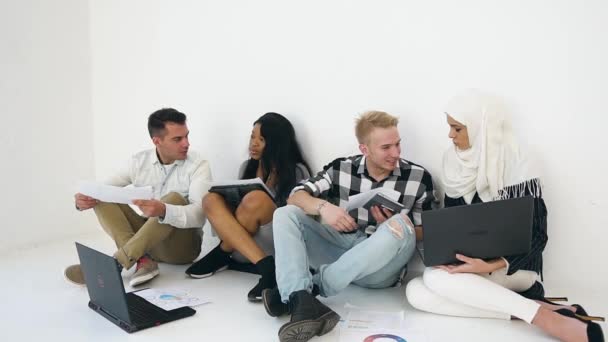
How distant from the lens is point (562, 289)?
2.74 metres

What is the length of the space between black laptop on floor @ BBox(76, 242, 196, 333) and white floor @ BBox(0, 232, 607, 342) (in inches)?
1.4

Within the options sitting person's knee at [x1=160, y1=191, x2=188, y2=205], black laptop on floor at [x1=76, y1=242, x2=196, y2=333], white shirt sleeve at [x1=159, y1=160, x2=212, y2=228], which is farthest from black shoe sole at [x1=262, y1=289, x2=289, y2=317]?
sitting person's knee at [x1=160, y1=191, x2=188, y2=205]

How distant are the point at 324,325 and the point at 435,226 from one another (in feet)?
1.91

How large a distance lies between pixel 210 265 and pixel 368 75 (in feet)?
4.47

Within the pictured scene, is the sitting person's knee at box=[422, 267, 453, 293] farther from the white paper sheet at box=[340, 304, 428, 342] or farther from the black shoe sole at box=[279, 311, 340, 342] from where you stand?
the black shoe sole at box=[279, 311, 340, 342]

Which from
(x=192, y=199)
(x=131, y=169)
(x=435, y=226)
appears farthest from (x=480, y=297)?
(x=131, y=169)

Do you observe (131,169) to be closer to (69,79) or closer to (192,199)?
(192,199)

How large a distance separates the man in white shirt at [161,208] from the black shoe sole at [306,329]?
3.60ft

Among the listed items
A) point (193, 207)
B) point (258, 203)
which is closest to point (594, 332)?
point (258, 203)

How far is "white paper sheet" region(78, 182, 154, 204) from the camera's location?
109 inches

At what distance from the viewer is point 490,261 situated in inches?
93.7

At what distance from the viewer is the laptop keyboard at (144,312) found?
241 centimetres

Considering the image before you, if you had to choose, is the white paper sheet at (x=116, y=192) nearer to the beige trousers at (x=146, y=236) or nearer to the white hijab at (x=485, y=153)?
the beige trousers at (x=146, y=236)

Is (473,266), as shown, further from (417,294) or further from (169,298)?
(169,298)
